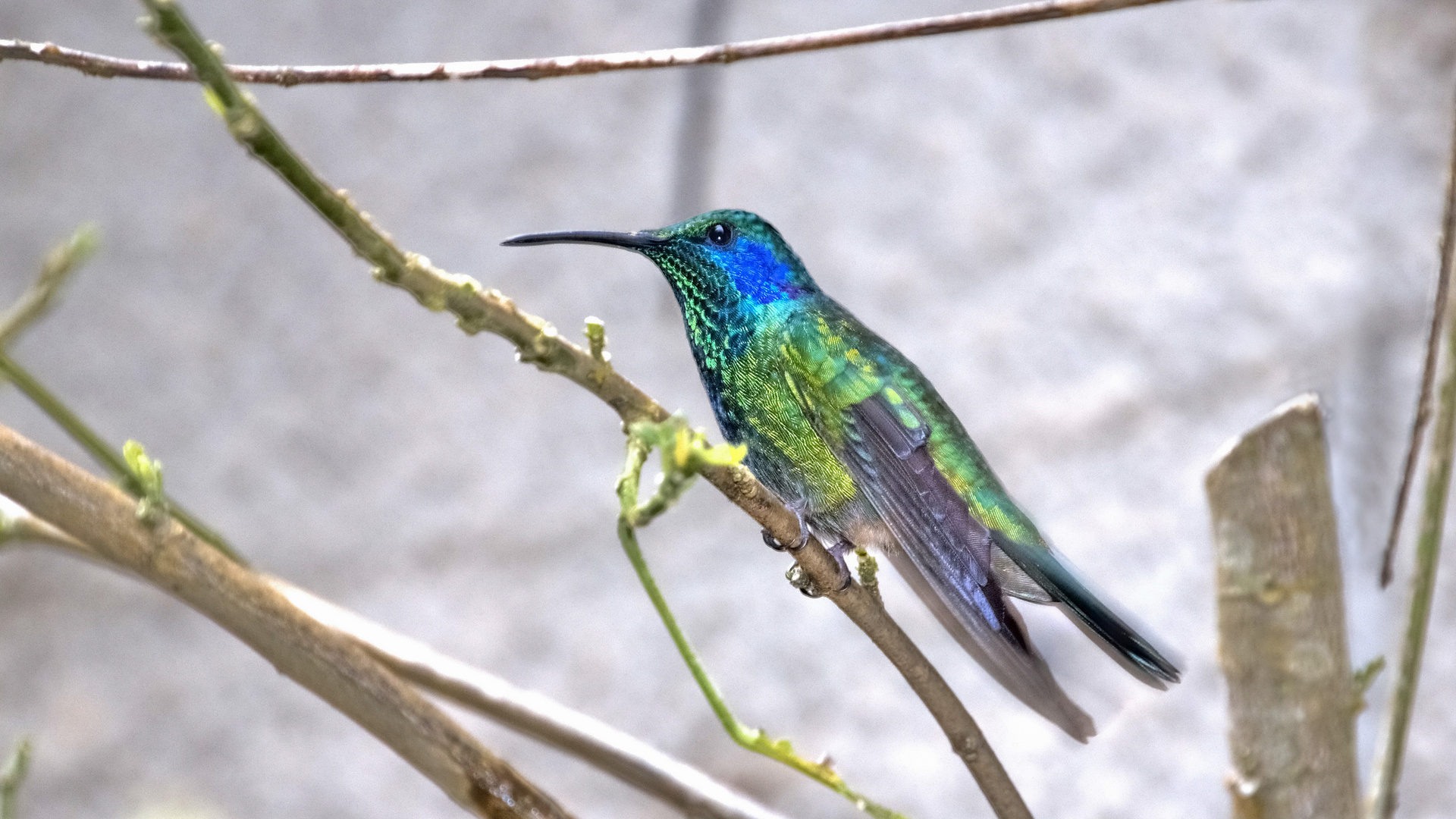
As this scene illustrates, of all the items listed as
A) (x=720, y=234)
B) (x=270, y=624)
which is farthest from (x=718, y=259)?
(x=270, y=624)

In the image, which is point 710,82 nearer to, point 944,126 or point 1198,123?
point 944,126

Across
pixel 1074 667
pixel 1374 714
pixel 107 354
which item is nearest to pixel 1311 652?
pixel 1074 667

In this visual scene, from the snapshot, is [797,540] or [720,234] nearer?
[797,540]

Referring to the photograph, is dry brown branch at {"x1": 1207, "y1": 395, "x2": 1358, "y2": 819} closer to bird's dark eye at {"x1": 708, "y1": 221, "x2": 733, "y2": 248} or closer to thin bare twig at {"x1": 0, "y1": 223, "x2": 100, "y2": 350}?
bird's dark eye at {"x1": 708, "y1": 221, "x2": 733, "y2": 248}

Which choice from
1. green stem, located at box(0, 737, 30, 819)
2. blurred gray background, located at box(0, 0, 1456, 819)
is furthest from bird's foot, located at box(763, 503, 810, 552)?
blurred gray background, located at box(0, 0, 1456, 819)

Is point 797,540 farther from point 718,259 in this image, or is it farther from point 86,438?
point 86,438

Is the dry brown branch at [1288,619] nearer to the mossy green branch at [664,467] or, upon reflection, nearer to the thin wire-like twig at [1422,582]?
the thin wire-like twig at [1422,582]

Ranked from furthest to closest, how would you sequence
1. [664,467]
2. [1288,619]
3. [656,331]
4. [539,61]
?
[656,331] < [1288,619] < [539,61] < [664,467]

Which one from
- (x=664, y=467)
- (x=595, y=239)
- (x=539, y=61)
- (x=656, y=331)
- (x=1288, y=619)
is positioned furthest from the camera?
(x=656, y=331)
